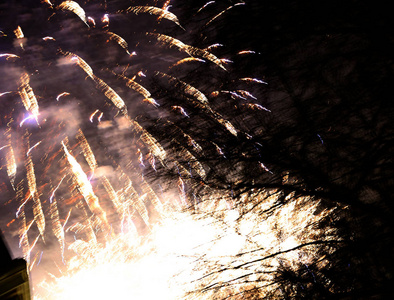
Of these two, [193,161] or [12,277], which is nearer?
[12,277]

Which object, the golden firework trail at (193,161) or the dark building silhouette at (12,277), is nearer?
the dark building silhouette at (12,277)

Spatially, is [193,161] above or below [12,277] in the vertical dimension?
above

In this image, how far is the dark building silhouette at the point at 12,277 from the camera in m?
3.53

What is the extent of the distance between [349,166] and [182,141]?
3126 mm

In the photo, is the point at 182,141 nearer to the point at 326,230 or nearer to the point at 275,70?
the point at 275,70

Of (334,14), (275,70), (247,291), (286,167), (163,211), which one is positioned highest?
(334,14)

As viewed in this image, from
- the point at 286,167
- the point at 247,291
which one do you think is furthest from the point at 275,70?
the point at 247,291

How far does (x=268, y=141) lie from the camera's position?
14.8 ft

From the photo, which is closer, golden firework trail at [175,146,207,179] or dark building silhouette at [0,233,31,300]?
dark building silhouette at [0,233,31,300]

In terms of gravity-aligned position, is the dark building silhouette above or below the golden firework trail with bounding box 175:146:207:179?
below

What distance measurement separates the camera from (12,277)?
3.57 m

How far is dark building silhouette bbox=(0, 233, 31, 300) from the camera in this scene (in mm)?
3529

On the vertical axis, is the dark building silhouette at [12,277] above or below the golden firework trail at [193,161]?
below

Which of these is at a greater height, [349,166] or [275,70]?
[275,70]
